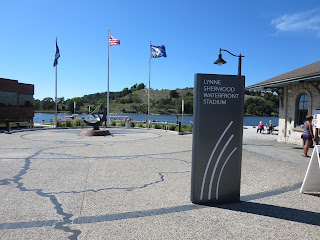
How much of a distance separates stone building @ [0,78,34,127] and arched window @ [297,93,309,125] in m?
25.3

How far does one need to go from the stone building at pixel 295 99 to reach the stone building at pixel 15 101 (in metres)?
23.5

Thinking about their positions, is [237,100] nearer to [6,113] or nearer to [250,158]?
[250,158]

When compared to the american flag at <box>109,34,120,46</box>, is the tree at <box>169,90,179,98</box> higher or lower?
higher

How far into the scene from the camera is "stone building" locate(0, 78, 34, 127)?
27.5m

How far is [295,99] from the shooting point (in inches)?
619

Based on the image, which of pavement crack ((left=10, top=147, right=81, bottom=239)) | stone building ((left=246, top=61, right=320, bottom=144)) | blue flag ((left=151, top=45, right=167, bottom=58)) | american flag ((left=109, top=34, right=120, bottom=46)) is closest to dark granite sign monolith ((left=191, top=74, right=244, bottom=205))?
pavement crack ((left=10, top=147, right=81, bottom=239))

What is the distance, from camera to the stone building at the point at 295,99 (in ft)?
45.8

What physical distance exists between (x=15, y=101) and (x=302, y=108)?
26840 mm

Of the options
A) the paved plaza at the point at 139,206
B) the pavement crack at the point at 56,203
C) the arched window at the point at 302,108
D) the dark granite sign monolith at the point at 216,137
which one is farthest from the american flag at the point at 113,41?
the dark granite sign monolith at the point at 216,137


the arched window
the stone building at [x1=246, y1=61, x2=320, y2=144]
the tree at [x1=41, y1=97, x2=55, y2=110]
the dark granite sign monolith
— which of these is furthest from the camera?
the tree at [x1=41, y1=97, x2=55, y2=110]

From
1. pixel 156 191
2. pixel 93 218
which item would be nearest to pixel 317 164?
pixel 156 191

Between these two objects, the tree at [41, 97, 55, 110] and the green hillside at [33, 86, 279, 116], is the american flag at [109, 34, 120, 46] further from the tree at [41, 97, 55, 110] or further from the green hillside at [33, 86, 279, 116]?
the tree at [41, 97, 55, 110]

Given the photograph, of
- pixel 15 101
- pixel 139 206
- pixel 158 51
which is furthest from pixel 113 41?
pixel 139 206

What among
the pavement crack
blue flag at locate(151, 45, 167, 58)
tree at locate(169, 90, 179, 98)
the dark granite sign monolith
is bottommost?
Result: the pavement crack
